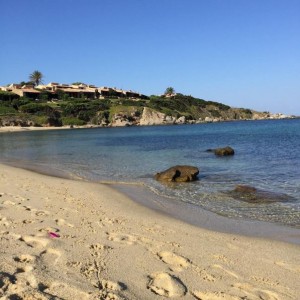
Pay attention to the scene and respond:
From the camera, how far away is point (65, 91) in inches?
5935

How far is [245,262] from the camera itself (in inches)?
244

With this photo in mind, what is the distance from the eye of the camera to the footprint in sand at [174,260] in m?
5.78

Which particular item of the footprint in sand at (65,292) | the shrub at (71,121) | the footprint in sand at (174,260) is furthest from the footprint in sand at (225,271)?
the shrub at (71,121)

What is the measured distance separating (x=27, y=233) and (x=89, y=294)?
120 inches

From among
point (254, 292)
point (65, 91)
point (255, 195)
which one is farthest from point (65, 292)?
point (65, 91)

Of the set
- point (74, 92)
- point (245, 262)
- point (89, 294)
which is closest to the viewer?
point (89, 294)

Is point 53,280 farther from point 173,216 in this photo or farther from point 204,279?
point 173,216

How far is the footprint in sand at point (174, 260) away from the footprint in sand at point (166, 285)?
47 cm

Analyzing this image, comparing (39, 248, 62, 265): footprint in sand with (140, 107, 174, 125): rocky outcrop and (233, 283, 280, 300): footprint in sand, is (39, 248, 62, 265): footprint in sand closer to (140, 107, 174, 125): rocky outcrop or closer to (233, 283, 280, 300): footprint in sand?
(233, 283, 280, 300): footprint in sand

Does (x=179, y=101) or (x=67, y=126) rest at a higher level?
(x=179, y=101)

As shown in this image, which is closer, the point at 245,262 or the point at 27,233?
the point at 245,262

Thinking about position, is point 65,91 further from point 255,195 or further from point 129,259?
point 129,259

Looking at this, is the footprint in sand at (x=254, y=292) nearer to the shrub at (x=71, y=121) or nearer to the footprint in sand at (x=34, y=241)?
the footprint in sand at (x=34, y=241)

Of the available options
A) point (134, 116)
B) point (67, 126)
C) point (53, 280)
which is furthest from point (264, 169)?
point (134, 116)
